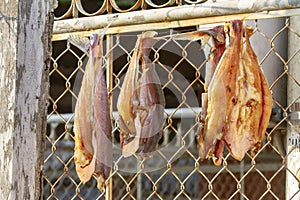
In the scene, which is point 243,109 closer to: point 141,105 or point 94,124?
point 141,105

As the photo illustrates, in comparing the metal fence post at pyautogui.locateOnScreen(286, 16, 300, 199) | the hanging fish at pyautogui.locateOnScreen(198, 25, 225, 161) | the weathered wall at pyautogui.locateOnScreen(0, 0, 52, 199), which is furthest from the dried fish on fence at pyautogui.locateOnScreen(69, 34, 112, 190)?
the metal fence post at pyautogui.locateOnScreen(286, 16, 300, 199)

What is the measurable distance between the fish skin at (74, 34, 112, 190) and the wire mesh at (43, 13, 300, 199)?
26 centimetres

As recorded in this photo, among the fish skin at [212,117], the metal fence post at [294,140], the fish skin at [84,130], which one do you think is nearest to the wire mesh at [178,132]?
the metal fence post at [294,140]

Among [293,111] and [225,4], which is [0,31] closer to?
[225,4]

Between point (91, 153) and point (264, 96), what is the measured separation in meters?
0.47

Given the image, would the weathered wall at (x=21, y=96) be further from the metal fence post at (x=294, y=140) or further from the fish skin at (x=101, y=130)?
the metal fence post at (x=294, y=140)

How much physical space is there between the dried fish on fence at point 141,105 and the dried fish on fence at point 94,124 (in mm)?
44

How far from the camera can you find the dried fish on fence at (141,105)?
71.5 inches

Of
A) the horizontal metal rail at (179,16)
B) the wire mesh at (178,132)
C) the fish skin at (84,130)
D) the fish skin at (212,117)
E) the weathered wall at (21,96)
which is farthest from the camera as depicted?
the wire mesh at (178,132)

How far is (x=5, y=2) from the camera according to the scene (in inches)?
52.2

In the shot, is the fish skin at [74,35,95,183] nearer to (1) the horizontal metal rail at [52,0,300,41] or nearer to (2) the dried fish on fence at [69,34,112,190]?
(2) the dried fish on fence at [69,34,112,190]

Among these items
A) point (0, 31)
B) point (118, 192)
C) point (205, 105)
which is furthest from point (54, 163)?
point (0, 31)

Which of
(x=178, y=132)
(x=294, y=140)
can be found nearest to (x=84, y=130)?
(x=294, y=140)

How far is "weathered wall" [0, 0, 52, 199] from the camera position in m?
1.29
